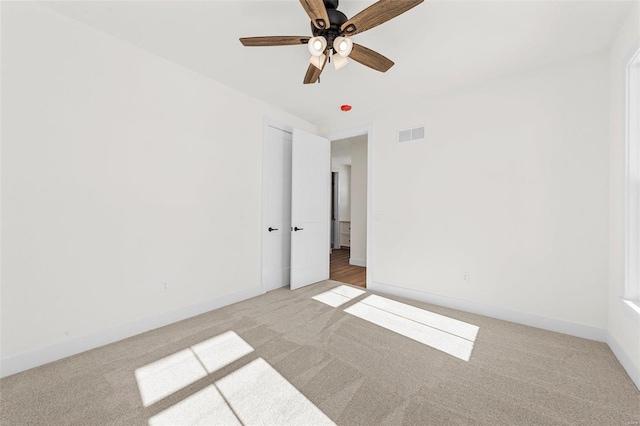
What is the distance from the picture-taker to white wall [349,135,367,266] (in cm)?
566

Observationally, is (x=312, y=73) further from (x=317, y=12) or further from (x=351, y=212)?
(x=351, y=212)

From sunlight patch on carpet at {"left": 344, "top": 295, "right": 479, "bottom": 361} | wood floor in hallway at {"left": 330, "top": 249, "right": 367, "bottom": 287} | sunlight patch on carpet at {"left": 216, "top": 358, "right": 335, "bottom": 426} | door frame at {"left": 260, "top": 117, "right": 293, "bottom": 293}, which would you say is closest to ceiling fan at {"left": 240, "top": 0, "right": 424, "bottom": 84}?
door frame at {"left": 260, "top": 117, "right": 293, "bottom": 293}

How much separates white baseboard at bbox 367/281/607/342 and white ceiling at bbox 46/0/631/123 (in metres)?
2.56

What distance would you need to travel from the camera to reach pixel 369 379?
5.89 feet

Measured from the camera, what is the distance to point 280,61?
2566 millimetres

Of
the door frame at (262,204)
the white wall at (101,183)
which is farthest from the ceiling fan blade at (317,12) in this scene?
the door frame at (262,204)

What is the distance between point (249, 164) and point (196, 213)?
961 mm

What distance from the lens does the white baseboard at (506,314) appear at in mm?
2387

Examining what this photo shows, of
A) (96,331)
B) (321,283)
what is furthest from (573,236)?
(96,331)

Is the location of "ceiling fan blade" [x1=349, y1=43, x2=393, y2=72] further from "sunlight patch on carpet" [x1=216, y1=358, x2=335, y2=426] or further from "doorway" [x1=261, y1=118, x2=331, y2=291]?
"sunlight patch on carpet" [x1=216, y1=358, x2=335, y2=426]

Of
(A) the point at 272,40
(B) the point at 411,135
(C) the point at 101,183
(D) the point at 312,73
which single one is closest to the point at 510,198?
(B) the point at 411,135

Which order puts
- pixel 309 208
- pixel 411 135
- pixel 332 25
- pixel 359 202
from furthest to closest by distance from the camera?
pixel 359 202 < pixel 309 208 < pixel 411 135 < pixel 332 25

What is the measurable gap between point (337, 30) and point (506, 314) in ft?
10.5

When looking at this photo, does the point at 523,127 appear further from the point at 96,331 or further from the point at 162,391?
the point at 96,331
